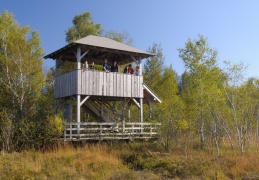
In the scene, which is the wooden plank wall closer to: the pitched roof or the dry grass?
the pitched roof

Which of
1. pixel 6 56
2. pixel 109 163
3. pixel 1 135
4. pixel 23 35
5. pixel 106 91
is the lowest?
pixel 109 163

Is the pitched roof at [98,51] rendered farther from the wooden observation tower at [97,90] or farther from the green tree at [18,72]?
the green tree at [18,72]

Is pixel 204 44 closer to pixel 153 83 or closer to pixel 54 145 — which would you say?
pixel 153 83

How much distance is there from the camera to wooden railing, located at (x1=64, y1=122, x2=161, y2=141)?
54.5 ft

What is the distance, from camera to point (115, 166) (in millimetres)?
12867

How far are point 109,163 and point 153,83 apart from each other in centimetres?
2061

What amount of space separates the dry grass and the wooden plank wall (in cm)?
395

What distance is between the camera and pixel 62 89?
747 inches

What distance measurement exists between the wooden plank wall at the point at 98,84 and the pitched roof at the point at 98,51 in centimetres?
147

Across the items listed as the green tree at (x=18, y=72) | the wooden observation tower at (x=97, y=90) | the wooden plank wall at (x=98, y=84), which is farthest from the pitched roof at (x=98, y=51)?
the green tree at (x=18, y=72)

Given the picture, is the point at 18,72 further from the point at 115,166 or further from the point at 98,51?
the point at 115,166

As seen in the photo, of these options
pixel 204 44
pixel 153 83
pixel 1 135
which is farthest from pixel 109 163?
pixel 153 83

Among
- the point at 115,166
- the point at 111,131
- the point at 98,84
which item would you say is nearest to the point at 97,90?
the point at 98,84

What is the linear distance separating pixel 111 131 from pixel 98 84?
9.62 feet
